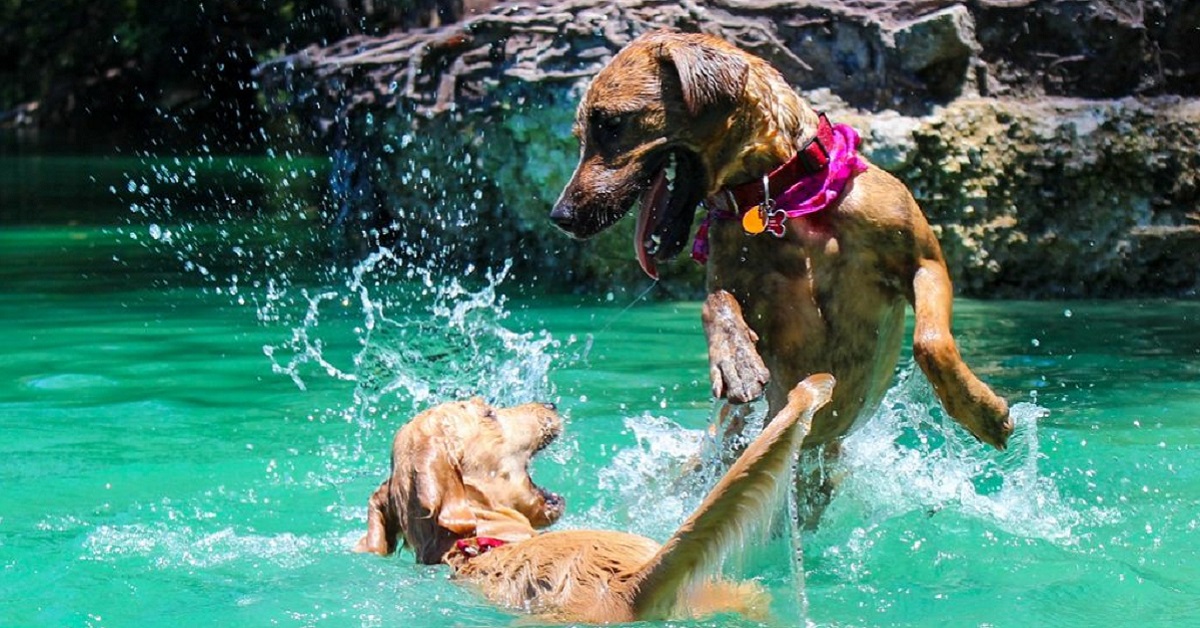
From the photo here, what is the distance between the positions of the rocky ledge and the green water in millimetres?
395

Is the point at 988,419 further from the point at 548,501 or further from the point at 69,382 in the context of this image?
the point at 69,382

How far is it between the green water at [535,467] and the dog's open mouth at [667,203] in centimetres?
108

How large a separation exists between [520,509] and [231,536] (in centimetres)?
130

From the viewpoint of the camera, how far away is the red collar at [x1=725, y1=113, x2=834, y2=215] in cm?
492

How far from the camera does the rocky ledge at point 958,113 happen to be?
10391mm

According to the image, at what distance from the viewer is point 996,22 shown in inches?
432

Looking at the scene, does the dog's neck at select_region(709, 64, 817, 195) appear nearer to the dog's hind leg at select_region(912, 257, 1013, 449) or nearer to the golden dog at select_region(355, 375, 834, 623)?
the dog's hind leg at select_region(912, 257, 1013, 449)

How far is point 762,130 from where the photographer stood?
487 centimetres

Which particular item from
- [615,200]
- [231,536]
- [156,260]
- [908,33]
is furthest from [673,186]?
[156,260]

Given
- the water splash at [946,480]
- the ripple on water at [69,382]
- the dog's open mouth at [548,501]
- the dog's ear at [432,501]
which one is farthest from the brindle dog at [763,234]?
the ripple on water at [69,382]

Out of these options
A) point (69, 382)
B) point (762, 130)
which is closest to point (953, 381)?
point (762, 130)

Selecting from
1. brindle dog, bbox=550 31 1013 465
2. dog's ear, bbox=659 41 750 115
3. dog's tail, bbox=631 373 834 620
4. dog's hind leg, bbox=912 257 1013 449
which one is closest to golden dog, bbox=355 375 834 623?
dog's tail, bbox=631 373 834 620

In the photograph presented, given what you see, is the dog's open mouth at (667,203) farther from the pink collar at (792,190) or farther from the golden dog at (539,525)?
the golden dog at (539,525)

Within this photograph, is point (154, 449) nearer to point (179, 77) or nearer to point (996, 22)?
point (996, 22)
